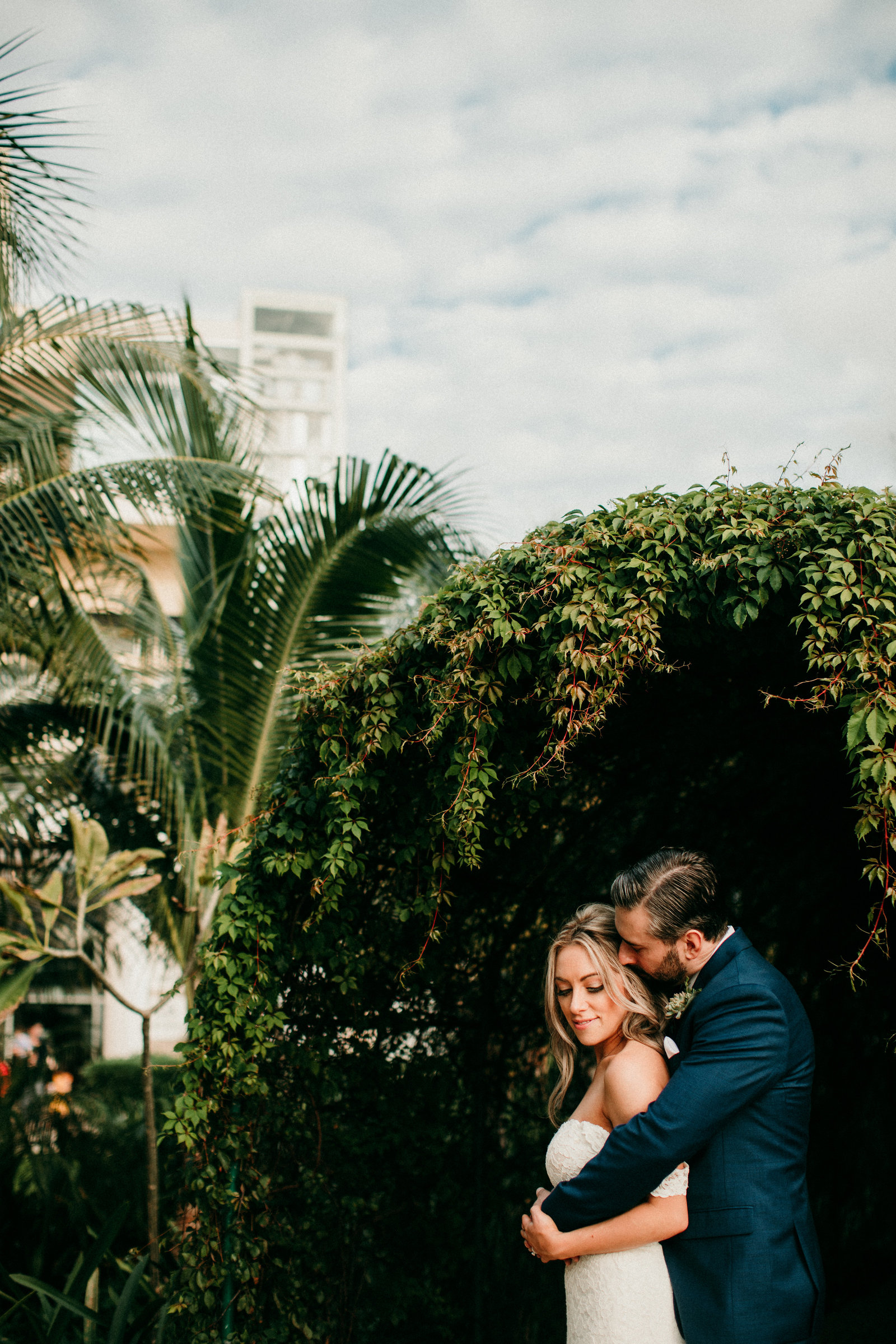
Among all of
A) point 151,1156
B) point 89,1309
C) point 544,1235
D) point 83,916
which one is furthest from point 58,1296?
point 544,1235

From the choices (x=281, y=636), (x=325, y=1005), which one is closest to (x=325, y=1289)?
(x=325, y=1005)

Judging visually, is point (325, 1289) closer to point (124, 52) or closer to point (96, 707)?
point (96, 707)

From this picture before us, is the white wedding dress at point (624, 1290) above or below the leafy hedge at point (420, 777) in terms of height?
below

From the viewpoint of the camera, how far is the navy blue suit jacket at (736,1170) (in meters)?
2.08

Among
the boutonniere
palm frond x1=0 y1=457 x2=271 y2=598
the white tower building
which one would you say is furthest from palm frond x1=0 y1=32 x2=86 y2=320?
the white tower building

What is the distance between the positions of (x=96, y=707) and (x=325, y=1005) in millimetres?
3510

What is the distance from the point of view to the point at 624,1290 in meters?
2.26

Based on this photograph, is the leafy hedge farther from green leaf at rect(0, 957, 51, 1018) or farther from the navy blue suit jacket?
green leaf at rect(0, 957, 51, 1018)

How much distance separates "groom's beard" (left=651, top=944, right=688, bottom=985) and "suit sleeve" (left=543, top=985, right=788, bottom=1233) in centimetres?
16

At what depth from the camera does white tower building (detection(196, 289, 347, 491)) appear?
127 feet

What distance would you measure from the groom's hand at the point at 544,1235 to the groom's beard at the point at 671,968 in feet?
1.90

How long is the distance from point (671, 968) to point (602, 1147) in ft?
1.42

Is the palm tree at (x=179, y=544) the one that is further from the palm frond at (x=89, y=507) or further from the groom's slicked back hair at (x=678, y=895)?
the groom's slicked back hair at (x=678, y=895)

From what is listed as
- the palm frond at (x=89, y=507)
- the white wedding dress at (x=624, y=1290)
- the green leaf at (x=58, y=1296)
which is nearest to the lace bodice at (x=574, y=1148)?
the white wedding dress at (x=624, y=1290)
